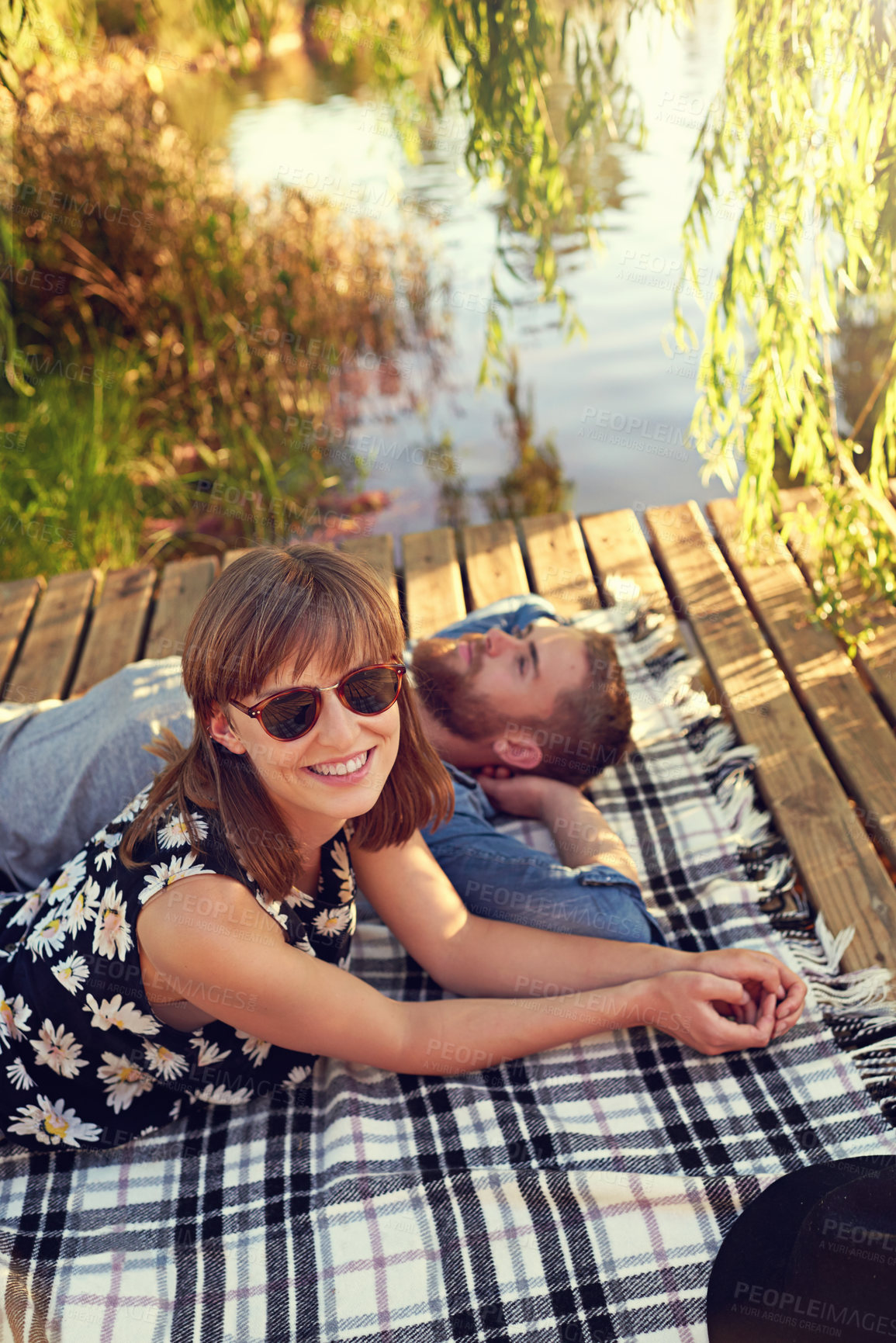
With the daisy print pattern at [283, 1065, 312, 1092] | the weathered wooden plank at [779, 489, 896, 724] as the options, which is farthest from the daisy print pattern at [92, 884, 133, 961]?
the weathered wooden plank at [779, 489, 896, 724]

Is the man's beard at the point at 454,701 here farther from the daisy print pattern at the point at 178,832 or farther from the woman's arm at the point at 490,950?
the daisy print pattern at the point at 178,832

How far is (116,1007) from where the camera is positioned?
1509mm

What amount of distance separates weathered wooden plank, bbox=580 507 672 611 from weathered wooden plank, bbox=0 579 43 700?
71.4 inches

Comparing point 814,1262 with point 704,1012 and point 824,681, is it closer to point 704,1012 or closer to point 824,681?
point 704,1012

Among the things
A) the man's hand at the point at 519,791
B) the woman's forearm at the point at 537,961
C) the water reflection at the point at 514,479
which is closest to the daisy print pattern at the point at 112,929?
the woman's forearm at the point at 537,961

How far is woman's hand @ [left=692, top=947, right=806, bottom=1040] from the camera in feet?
5.71

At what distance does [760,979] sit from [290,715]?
3.13ft

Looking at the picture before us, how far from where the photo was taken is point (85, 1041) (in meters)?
1.55

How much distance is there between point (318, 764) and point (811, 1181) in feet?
3.05

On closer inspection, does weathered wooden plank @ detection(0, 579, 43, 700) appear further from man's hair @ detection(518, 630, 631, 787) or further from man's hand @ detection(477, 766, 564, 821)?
man's hair @ detection(518, 630, 631, 787)

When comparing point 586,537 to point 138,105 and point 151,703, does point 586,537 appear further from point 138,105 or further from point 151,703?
point 138,105

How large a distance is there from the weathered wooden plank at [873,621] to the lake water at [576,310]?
1.17 meters

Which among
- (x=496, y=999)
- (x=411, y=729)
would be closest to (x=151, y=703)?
(x=411, y=729)

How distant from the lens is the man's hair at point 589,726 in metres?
2.25
